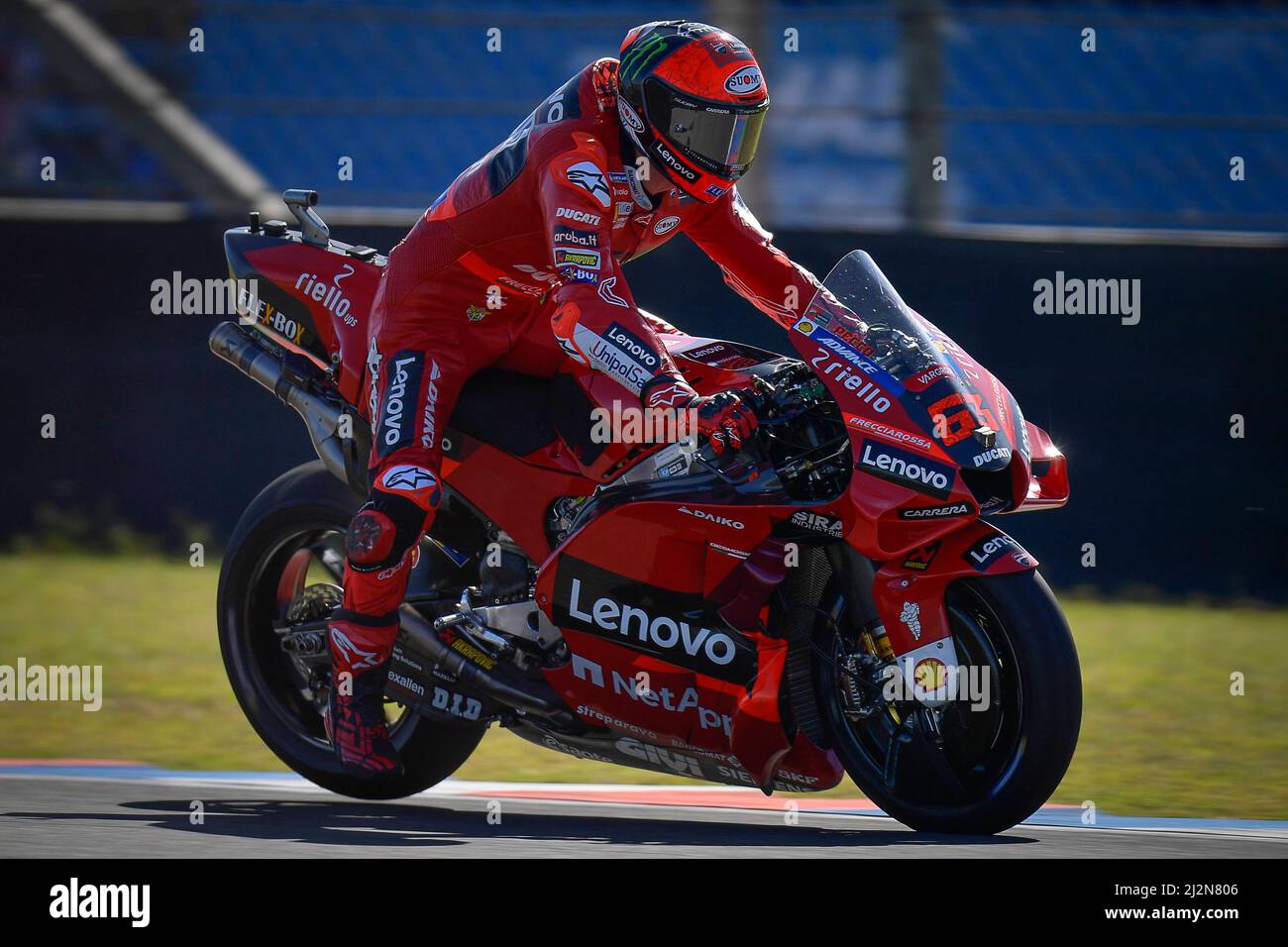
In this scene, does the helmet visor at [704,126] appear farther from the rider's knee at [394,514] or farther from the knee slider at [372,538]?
the knee slider at [372,538]

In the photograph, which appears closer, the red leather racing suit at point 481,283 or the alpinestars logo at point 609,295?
the alpinestars logo at point 609,295

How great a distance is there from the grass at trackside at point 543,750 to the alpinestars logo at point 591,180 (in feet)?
6.72

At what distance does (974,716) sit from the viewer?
14.3 ft

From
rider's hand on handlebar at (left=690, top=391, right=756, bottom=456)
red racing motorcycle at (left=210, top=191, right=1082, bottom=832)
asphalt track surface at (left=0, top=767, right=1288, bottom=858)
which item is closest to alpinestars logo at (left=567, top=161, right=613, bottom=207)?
red racing motorcycle at (left=210, top=191, right=1082, bottom=832)

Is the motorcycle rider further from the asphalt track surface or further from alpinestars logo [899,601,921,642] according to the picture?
alpinestars logo [899,601,921,642]

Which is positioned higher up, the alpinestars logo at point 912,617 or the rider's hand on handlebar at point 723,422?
the rider's hand on handlebar at point 723,422

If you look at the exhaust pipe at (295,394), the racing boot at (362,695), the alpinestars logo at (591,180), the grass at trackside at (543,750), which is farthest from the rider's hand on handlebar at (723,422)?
the grass at trackside at (543,750)

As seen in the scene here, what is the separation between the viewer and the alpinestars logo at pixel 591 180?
15.3ft

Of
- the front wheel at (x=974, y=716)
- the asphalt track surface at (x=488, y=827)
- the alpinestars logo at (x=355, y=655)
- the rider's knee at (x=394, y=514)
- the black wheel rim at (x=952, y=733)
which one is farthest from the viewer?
the alpinestars logo at (x=355, y=655)

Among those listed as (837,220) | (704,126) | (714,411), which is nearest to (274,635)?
(714,411)

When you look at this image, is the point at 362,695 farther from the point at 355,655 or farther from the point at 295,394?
the point at 295,394

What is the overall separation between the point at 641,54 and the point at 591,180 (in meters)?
0.34

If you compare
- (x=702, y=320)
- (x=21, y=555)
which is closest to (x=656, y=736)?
(x=702, y=320)
